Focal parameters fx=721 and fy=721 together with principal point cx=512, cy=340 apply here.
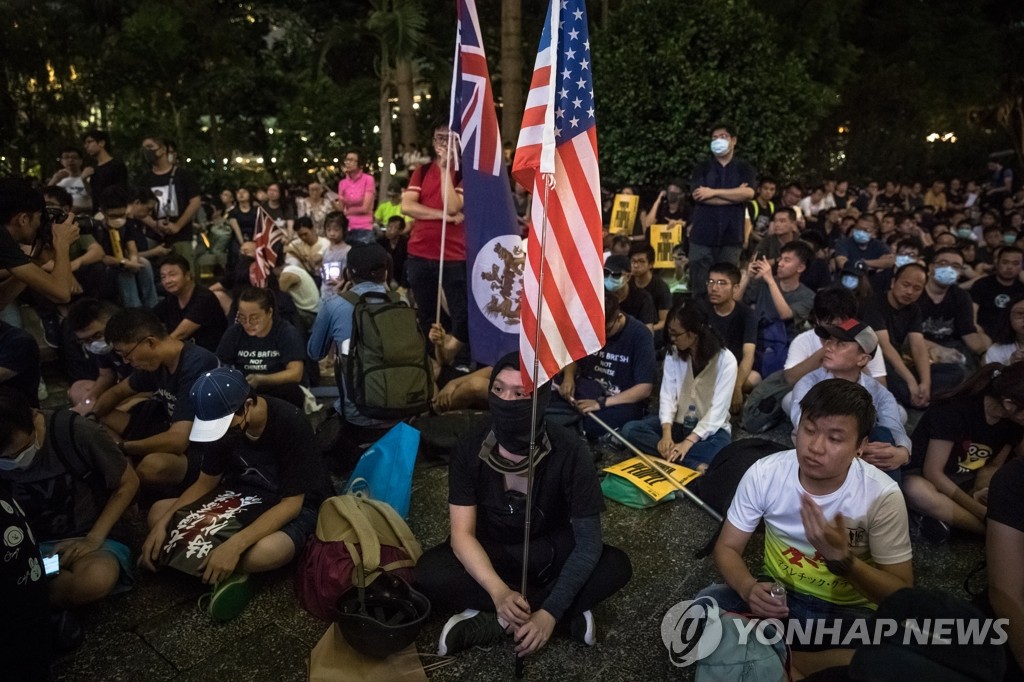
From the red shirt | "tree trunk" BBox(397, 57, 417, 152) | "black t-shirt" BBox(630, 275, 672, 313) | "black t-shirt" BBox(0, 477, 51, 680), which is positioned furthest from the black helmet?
"tree trunk" BBox(397, 57, 417, 152)

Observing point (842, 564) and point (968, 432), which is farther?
point (968, 432)

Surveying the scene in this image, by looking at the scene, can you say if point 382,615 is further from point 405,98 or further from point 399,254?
point 405,98

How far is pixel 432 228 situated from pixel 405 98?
10367 millimetres

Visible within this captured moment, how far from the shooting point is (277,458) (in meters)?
3.79

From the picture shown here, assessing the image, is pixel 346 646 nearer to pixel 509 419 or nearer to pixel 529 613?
pixel 529 613

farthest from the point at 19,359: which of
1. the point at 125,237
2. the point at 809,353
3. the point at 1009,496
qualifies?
the point at 809,353

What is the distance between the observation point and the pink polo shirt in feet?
32.6

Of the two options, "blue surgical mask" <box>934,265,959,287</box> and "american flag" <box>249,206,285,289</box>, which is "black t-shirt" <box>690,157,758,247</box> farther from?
"american flag" <box>249,206,285,289</box>

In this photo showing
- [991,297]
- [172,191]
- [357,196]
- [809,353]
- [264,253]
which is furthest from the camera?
[357,196]

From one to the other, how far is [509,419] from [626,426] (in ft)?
7.92

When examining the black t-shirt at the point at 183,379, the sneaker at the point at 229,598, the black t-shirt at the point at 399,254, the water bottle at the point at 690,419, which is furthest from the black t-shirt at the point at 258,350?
the black t-shirt at the point at 399,254

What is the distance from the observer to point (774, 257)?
336 inches

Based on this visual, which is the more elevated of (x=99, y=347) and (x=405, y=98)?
(x=405, y=98)

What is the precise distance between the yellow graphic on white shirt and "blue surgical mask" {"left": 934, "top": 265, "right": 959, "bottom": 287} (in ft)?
15.3
